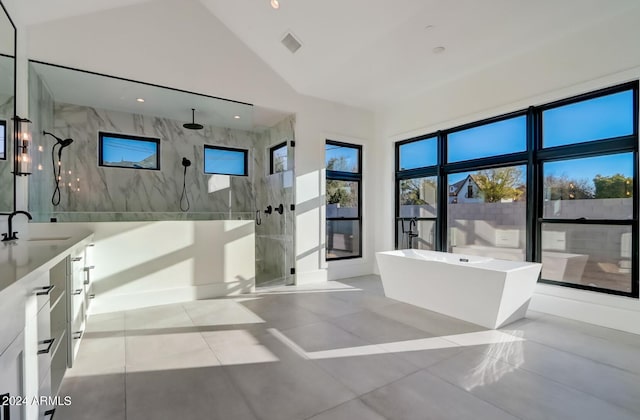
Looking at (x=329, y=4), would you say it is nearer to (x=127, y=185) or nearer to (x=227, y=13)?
(x=227, y=13)

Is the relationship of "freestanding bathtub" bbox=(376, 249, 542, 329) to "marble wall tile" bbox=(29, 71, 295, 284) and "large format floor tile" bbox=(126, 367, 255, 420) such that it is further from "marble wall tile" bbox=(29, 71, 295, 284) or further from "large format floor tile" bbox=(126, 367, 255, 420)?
"large format floor tile" bbox=(126, 367, 255, 420)

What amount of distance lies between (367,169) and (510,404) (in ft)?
14.9

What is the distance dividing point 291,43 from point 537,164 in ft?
11.7

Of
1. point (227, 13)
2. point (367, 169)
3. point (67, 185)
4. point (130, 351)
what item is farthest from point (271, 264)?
point (227, 13)

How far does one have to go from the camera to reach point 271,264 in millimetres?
5445

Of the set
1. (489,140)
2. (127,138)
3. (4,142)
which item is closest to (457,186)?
(489,140)

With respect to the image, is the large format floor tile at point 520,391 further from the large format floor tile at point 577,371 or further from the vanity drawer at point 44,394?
the vanity drawer at point 44,394

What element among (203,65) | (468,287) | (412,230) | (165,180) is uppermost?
(203,65)

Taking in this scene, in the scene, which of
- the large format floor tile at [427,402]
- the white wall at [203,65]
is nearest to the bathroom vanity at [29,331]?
the large format floor tile at [427,402]

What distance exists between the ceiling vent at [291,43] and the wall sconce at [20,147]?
3.04 m

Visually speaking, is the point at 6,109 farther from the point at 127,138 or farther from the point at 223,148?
the point at 223,148

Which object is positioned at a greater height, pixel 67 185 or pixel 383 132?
pixel 383 132

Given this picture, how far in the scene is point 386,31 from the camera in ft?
11.8

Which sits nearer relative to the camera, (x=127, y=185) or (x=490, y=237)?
(x=490, y=237)
